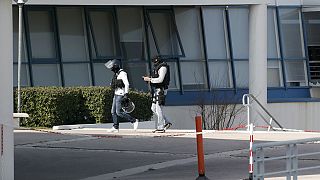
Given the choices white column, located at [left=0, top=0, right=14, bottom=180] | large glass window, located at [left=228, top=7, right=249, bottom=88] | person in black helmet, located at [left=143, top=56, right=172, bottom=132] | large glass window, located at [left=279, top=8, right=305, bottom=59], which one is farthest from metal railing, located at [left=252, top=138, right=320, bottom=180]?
large glass window, located at [left=279, top=8, right=305, bottom=59]

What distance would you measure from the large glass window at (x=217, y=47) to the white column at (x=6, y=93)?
1961 cm

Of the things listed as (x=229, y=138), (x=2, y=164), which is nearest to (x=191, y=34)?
(x=229, y=138)

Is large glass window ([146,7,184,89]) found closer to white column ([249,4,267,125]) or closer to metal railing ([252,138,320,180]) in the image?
white column ([249,4,267,125])

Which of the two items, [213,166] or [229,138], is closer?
[213,166]

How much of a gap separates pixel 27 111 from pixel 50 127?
2.66 ft

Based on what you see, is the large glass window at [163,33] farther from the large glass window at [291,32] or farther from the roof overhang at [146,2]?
the large glass window at [291,32]

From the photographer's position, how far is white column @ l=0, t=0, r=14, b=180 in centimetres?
1179

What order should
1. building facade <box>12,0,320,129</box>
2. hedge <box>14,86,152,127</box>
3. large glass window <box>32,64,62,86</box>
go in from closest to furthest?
hedge <box>14,86,152,127</box>
large glass window <box>32,64,62,86</box>
building facade <box>12,0,320,129</box>

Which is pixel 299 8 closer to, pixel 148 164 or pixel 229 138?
pixel 229 138

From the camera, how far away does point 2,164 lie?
38.7 ft

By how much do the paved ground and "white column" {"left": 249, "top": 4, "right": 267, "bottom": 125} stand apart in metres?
7.47

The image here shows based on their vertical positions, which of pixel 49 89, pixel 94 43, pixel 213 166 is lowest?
pixel 213 166

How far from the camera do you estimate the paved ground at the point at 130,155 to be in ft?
46.3

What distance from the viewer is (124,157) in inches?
645
